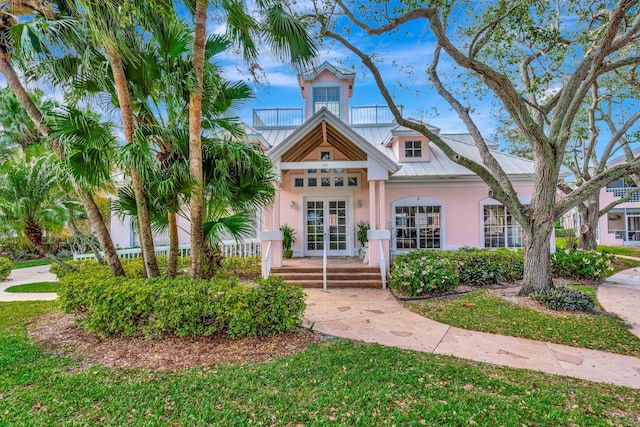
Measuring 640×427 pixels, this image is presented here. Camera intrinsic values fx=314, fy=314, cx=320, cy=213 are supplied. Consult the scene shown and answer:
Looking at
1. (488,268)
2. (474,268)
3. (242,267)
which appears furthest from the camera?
(242,267)

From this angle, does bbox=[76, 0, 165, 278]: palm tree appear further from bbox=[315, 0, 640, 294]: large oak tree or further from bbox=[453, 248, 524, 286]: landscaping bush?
bbox=[453, 248, 524, 286]: landscaping bush

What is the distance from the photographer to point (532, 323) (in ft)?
19.1

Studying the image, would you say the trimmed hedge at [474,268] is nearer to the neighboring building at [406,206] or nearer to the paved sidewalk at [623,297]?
the paved sidewalk at [623,297]

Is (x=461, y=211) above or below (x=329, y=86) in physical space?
below

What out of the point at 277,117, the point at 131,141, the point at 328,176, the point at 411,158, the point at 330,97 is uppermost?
the point at 330,97

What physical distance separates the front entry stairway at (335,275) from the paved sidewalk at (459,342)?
174 cm

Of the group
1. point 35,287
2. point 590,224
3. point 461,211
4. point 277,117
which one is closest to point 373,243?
point 461,211

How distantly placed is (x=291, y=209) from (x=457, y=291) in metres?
6.69

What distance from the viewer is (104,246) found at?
5.89m

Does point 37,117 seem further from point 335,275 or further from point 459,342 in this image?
point 459,342

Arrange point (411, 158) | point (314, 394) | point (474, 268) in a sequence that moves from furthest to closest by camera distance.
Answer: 1. point (411, 158)
2. point (474, 268)
3. point (314, 394)

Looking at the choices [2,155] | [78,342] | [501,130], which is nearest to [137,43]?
[78,342]

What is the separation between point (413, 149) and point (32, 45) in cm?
1183

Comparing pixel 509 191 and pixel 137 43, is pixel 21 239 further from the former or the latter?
pixel 509 191
